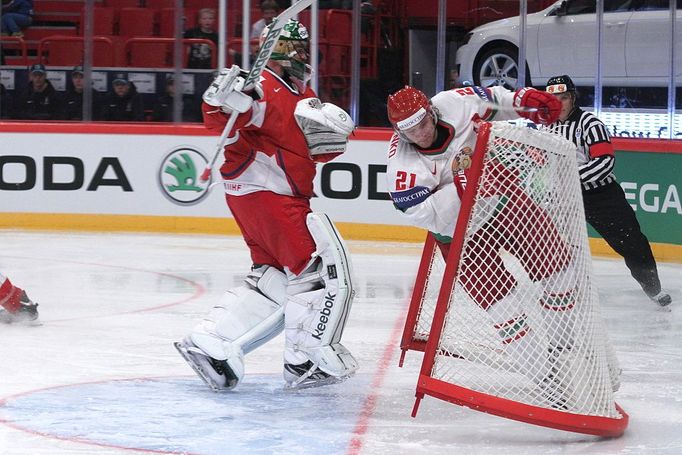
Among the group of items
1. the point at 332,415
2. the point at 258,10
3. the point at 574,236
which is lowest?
the point at 332,415

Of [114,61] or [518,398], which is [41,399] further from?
[114,61]

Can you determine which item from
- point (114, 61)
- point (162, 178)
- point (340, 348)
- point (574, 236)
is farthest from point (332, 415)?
point (114, 61)

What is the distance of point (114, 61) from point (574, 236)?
592 cm

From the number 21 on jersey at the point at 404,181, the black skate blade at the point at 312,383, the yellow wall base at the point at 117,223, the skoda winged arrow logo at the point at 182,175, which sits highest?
the number 21 on jersey at the point at 404,181

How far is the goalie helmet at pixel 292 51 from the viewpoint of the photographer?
4023 millimetres

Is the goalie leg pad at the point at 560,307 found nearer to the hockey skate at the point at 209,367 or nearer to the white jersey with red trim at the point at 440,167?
the white jersey with red trim at the point at 440,167

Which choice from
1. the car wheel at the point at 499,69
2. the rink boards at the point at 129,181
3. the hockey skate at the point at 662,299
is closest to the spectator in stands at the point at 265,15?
the rink boards at the point at 129,181

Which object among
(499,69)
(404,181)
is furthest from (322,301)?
(499,69)

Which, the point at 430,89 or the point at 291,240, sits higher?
the point at 430,89

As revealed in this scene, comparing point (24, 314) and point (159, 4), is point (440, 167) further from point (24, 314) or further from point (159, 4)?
point (159, 4)

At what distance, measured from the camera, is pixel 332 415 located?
376cm

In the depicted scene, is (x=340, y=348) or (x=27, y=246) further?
(x=27, y=246)

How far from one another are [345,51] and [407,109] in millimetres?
5172

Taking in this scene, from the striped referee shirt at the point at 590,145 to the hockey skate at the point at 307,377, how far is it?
2447mm
